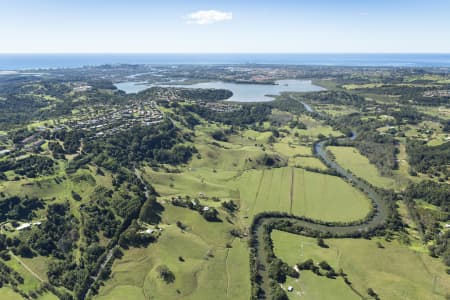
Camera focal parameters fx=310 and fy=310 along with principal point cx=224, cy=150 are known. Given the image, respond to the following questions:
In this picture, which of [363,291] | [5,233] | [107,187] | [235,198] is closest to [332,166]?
[235,198]

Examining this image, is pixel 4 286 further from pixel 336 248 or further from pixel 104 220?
pixel 336 248

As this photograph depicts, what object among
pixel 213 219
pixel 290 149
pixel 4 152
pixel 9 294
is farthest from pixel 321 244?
pixel 4 152

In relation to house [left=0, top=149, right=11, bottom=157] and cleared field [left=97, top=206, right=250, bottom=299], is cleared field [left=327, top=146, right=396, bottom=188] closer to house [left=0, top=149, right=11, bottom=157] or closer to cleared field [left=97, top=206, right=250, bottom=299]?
cleared field [left=97, top=206, right=250, bottom=299]

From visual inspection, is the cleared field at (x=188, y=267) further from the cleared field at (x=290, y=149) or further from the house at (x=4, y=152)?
the house at (x=4, y=152)

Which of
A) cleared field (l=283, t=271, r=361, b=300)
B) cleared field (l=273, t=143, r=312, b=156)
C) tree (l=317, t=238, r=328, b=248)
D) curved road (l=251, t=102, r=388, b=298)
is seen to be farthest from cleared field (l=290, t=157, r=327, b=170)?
cleared field (l=283, t=271, r=361, b=300)

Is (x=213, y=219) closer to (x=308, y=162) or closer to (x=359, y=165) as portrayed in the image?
(x=308, y=162)
